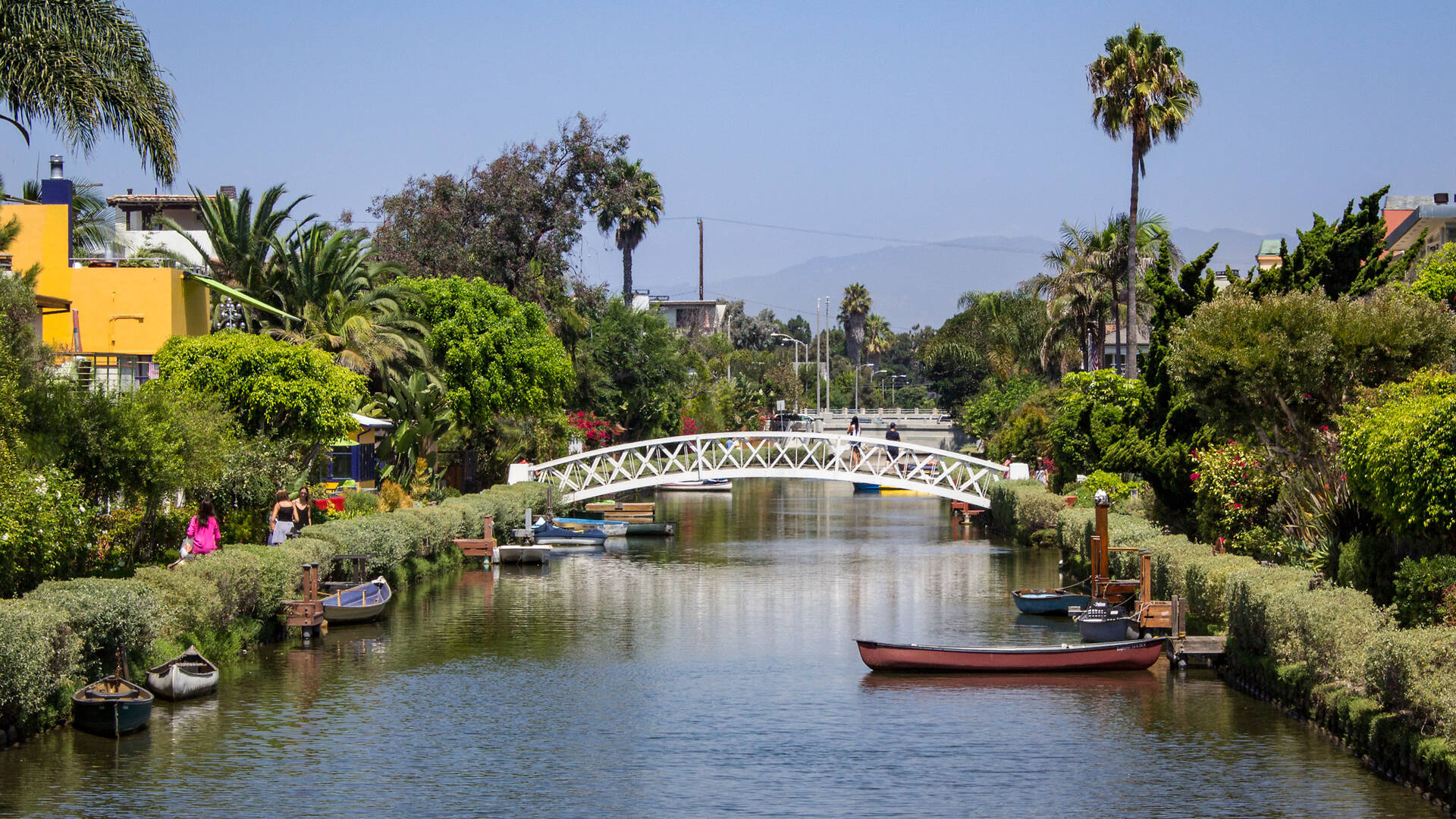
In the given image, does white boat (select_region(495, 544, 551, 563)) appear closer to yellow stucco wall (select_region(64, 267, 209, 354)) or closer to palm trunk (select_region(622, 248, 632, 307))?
yellow stucco wall (select_region(64, 267, 209, 354))

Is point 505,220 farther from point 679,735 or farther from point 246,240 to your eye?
point 679,735

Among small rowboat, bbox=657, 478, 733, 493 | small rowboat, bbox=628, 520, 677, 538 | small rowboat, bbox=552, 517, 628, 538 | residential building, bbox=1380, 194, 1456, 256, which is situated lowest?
small rowboat, bbox=628, 520, 677, 538

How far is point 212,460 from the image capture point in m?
26.9

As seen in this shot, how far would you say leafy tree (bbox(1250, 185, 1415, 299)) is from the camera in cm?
3084

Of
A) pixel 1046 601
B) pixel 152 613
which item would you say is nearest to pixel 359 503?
pixel 152 613

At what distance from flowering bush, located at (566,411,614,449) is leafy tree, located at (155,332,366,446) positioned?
104 ft

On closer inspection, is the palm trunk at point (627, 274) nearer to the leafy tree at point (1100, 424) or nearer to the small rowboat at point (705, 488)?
the small rowboat at point (705, 488)

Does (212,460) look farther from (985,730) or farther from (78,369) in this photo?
(985,730)

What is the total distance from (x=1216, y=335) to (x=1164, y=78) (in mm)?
23167

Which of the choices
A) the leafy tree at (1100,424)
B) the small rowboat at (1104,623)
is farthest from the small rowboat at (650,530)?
the small rowboat at (1104,623)

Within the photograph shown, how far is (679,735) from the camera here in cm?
2186

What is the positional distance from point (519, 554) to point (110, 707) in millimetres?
26295

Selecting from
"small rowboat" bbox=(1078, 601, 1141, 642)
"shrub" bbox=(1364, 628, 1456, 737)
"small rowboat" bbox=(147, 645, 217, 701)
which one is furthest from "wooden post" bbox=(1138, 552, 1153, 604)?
"small rowboat" bbox=(147, 645, 217, 701)

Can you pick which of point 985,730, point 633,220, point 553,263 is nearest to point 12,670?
point 985,730
